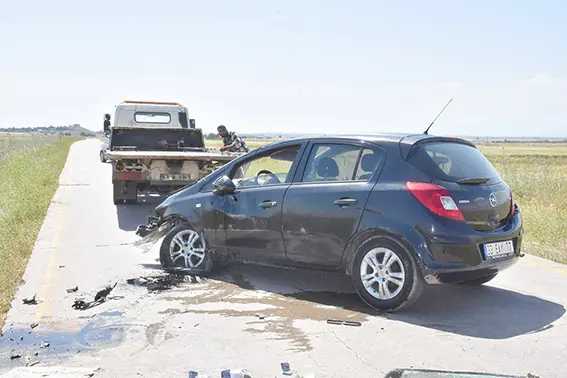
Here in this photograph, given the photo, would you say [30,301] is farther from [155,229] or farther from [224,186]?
[224,186]

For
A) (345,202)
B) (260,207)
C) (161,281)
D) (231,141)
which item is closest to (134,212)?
(231,141)

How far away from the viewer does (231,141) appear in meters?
16.4

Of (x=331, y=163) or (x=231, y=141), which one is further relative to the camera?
(x=231, y=141)

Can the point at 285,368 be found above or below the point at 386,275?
below

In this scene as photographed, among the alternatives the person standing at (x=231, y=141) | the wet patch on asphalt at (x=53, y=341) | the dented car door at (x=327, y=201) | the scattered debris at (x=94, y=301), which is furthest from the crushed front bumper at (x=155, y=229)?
the person standing at (x=231, y=141)

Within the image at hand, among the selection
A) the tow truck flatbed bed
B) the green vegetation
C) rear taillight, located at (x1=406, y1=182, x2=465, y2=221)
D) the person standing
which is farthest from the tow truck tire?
rear taillight, located at (x1=406, y1=182, x2=465, y2=221)

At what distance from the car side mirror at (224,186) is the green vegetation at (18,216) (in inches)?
94.7

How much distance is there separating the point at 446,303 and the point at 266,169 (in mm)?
2563

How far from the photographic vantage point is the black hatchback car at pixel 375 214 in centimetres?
585

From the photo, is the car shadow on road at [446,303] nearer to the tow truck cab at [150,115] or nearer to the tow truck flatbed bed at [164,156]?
the tow truck flatbed bed at [164,156]

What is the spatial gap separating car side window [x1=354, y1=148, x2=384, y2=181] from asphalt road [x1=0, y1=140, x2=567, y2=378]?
124 cm

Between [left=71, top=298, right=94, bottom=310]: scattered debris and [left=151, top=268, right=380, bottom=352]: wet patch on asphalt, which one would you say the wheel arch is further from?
[left=71, top=298, right=94, bottom=310]: scattered debris

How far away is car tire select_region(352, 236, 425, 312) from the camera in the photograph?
5910 millimetres

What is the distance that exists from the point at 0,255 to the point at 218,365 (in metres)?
5.03
